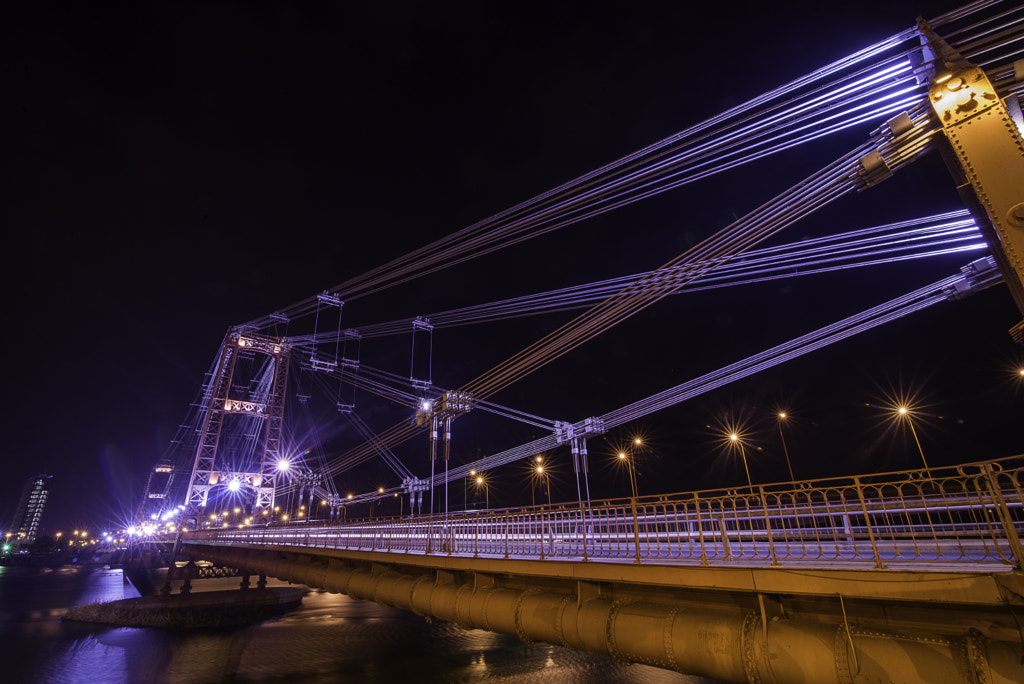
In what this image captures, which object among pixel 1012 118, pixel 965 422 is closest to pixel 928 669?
pixel 1012 118

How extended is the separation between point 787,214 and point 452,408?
1425cm

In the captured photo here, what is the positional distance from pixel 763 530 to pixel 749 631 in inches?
440

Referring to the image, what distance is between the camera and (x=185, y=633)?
121 ft

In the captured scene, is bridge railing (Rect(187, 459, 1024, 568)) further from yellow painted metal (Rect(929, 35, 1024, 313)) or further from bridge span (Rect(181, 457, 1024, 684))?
yellow painted metal (Rect(929, 35, 1024, 313))

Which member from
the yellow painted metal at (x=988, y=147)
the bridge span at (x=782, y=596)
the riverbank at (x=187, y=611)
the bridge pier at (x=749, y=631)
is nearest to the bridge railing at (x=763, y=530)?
the bridge span at (x=782, y=596)

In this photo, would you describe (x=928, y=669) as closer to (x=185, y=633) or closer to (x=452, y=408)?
(x=452, y=408)

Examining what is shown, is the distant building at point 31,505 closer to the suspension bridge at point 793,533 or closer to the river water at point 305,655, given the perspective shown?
the river water at point 305,655

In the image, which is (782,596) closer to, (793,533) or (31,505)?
(793,533)

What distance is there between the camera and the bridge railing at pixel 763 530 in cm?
643

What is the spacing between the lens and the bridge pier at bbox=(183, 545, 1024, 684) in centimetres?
548

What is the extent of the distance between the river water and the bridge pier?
1533 centimetres

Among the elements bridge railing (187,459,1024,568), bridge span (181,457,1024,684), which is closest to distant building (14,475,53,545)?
bridge railing (187,459,1024,568)

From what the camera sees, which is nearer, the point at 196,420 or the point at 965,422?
the point at 965,422

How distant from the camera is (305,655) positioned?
95.3 feet
